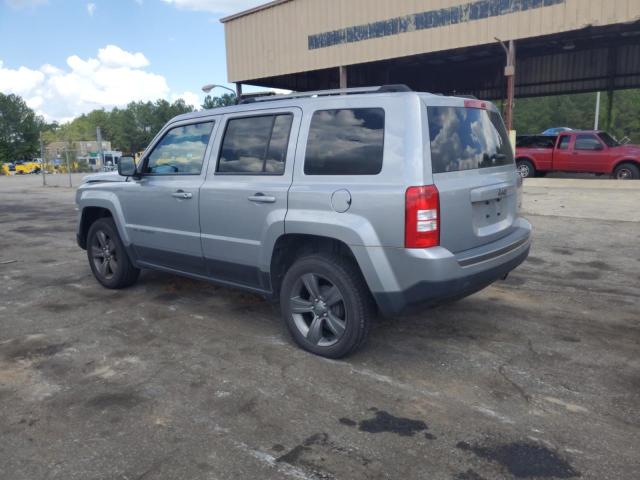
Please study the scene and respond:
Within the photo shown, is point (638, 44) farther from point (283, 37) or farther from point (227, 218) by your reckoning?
point (227, 218)

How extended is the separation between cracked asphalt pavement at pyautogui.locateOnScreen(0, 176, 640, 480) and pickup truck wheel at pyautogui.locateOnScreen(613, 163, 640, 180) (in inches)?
499

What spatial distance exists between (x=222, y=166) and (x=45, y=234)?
7.37 metres

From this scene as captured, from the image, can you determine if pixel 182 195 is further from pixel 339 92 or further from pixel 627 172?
pixel 627 172

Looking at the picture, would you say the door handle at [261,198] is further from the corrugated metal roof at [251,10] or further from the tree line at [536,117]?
the tree line at [536,117]

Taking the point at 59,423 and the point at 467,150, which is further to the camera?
the point at 467,150

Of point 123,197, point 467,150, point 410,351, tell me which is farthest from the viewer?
point 123,197

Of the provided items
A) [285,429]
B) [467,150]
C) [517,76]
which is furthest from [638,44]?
[285,429]

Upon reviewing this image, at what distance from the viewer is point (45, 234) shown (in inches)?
402

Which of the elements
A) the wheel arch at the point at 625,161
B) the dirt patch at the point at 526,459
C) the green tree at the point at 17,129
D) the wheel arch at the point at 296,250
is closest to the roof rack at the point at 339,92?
the wheel arch at the point at 296,250

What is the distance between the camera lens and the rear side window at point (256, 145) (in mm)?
4012

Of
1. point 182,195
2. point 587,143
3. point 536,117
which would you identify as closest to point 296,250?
point 182,195

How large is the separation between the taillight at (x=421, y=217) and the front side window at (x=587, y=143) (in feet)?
54.6

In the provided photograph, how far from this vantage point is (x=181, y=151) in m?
4.84

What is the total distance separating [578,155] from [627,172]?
5.37 ft
